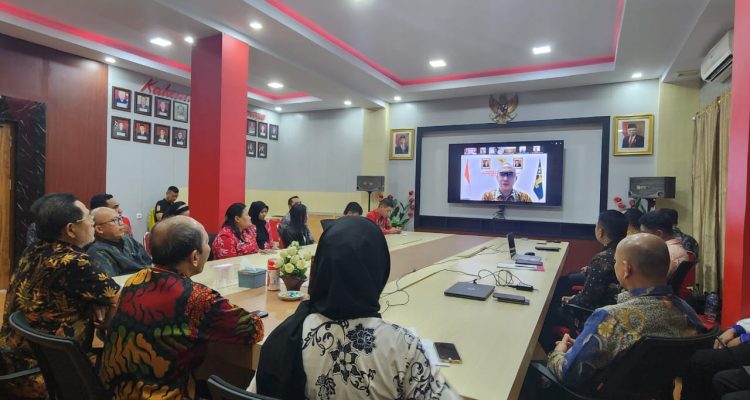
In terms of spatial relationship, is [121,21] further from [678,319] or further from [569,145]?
[569,145]

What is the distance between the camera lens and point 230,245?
11.2 feet

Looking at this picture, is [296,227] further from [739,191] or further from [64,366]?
[739,191]

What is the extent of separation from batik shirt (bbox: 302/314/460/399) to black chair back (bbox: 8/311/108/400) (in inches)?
28.9

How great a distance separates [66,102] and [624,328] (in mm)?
6248

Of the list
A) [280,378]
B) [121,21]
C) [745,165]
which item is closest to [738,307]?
[745,165]

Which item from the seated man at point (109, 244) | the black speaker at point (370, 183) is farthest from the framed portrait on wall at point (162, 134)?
the seated man at point (109, 244)

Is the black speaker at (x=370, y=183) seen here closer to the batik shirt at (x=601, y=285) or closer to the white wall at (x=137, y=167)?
the white wall at (x=137, y=167)

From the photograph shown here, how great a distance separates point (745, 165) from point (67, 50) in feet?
21.6

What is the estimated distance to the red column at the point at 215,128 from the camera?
4172 mm

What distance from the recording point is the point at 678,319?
1.48 metres

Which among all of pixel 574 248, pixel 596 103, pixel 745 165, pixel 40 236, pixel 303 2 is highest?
pixel 303 2

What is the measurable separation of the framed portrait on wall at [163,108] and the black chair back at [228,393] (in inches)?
242

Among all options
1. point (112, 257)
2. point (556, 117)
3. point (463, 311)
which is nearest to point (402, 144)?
point (556, 117)

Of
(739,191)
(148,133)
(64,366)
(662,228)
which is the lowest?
(64,366)
